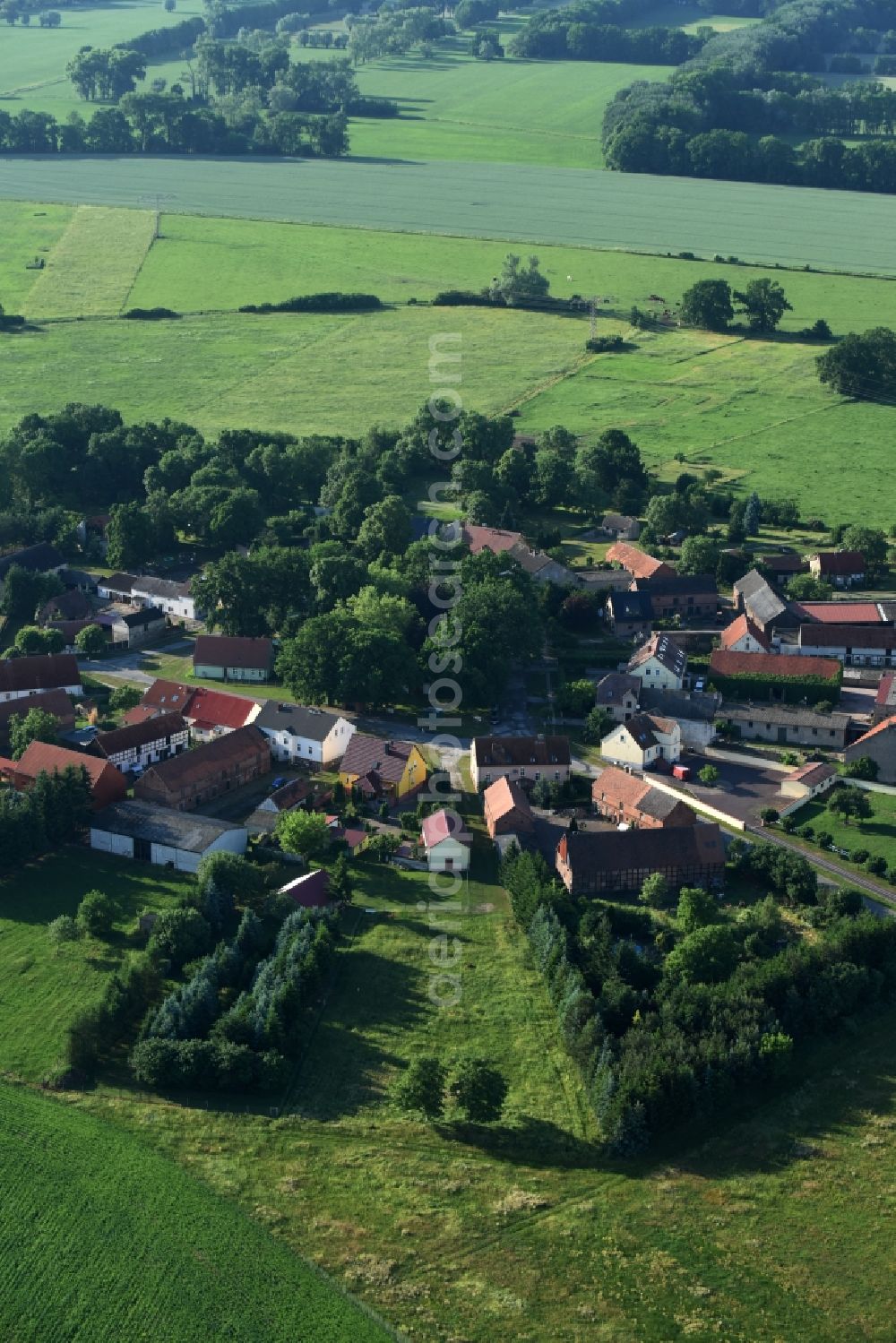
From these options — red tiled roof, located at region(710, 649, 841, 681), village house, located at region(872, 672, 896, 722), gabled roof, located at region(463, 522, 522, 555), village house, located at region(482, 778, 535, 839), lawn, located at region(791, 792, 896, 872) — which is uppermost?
gabled roof, located at region(463, 522, 522, 555)

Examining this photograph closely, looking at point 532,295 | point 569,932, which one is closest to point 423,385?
point 532,295

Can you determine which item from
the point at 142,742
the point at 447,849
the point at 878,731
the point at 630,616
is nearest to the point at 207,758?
the point at 142,742

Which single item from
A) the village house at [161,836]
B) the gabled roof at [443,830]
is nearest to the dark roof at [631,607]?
the gabled roof at [443,830]

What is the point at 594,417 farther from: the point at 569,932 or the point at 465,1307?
the point at 465,1307

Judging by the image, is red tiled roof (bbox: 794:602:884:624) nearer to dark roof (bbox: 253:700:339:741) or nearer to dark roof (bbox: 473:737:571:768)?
dark roof (bbox: 473:737:571:768)

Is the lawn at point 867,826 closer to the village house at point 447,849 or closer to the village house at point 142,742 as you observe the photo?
the village house at point 447,849

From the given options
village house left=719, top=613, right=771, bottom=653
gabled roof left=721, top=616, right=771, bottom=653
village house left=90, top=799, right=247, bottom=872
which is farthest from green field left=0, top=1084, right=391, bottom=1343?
gabled roof left=721, top=616, right=771, bottom=653

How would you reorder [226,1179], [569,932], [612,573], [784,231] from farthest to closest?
[784,231]
[612,573]
[569,932]
[226,1179]

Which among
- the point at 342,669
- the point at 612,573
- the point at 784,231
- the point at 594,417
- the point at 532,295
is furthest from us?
the point at 784,231
